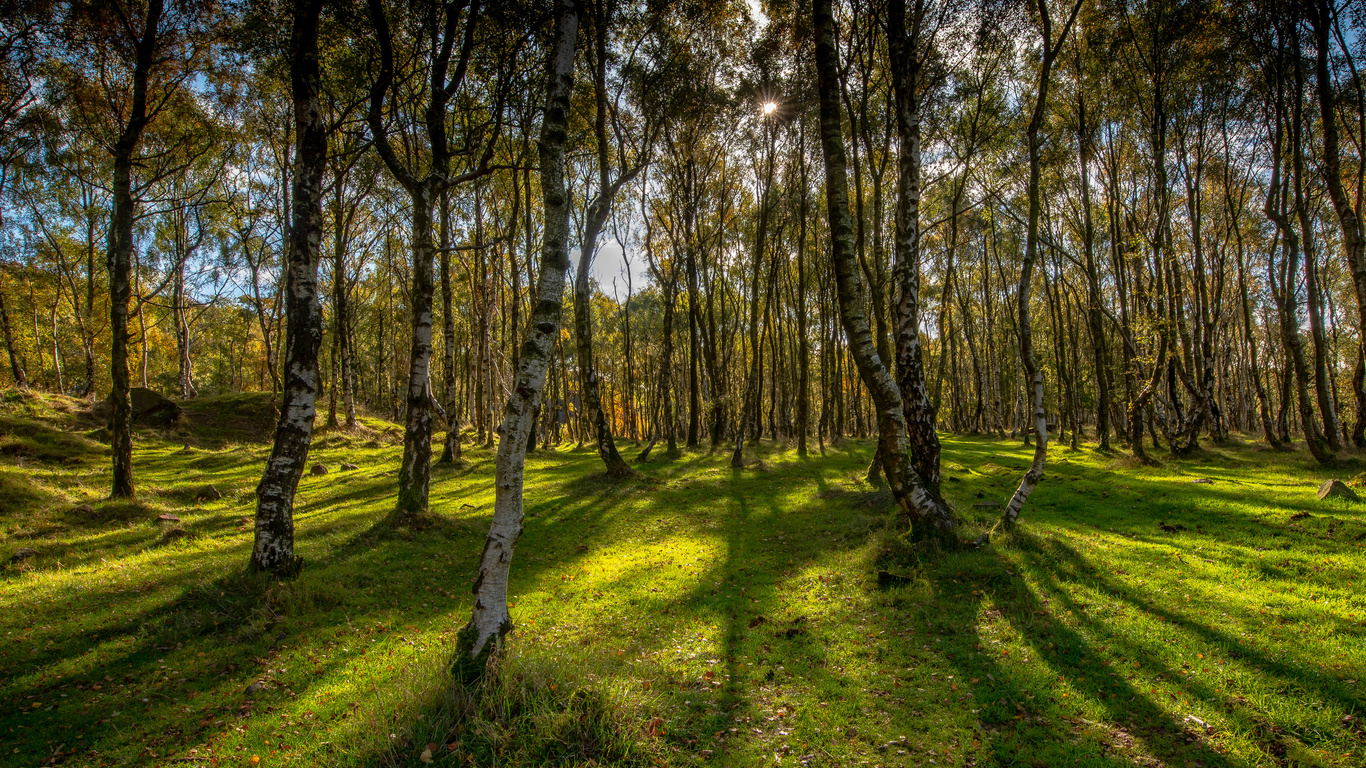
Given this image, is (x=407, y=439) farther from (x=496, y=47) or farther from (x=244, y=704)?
(x=496, y=47)

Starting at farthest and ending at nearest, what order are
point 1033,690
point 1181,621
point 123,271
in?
point 123,271 → point 1181,621 → point 1033,690

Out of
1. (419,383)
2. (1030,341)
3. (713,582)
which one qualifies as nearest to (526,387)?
(713,582)

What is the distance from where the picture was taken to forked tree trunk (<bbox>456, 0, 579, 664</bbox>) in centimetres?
495

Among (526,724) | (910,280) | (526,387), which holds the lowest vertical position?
(526,724)

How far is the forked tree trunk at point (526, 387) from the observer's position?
4953 mm

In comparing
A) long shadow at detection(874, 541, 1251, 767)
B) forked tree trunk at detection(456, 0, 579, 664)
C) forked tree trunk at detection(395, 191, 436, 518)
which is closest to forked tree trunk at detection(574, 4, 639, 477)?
forked tree trunk at detection(395, 191, 436, 518)

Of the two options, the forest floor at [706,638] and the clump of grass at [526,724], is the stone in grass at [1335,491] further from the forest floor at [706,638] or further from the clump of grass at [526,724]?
the clump of grass at [526,724]

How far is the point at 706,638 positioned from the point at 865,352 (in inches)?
200

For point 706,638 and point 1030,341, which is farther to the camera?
point 1030,341

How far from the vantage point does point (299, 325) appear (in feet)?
26.6

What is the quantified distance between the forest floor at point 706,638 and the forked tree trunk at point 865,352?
0.76 meters

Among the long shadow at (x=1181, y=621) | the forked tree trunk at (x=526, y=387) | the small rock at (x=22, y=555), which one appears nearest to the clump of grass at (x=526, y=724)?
the forked tree trunk at (x=526, y=387)

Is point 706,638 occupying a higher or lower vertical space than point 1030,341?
lower

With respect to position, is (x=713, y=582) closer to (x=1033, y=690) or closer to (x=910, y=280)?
(x=1033, y=690)
